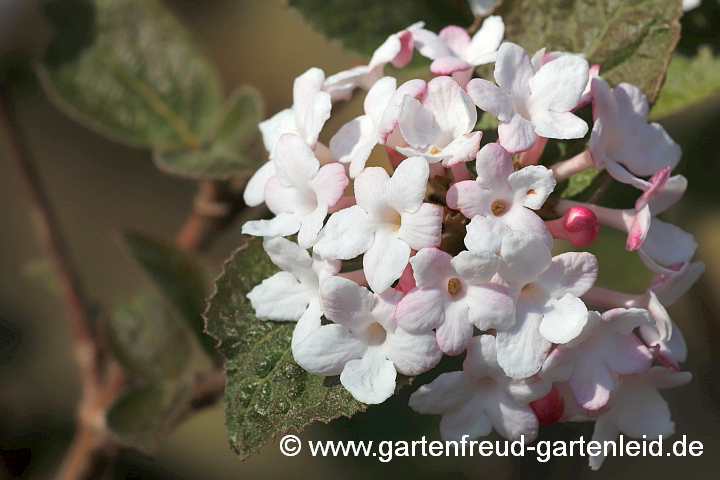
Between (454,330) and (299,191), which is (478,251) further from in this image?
(299,191)

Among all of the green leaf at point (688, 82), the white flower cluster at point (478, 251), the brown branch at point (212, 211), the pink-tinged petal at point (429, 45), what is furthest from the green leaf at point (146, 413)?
the green leaf at point (688, 82)

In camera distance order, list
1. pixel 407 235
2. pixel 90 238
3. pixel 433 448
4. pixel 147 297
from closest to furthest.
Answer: pixel 407 235
pixel 433 448
pixel 147 297
pixel 90 238

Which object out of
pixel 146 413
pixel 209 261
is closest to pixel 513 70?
pixel 146 413

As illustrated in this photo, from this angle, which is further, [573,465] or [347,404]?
[573,465]

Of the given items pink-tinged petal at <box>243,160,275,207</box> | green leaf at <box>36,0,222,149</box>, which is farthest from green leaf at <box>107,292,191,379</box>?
pink-tinged petal at <box>243,160,275,207</box>

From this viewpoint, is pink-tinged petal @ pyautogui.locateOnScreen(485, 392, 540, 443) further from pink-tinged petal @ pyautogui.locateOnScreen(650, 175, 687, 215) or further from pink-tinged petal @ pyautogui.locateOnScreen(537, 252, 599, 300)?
pink-tinged petal @ pyautogui.locateOnScreen(650, 175, 687, 215)

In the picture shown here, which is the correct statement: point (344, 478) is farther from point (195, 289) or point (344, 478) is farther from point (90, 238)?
point (90, 238)

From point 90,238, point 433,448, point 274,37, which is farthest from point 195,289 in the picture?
point 274,37
